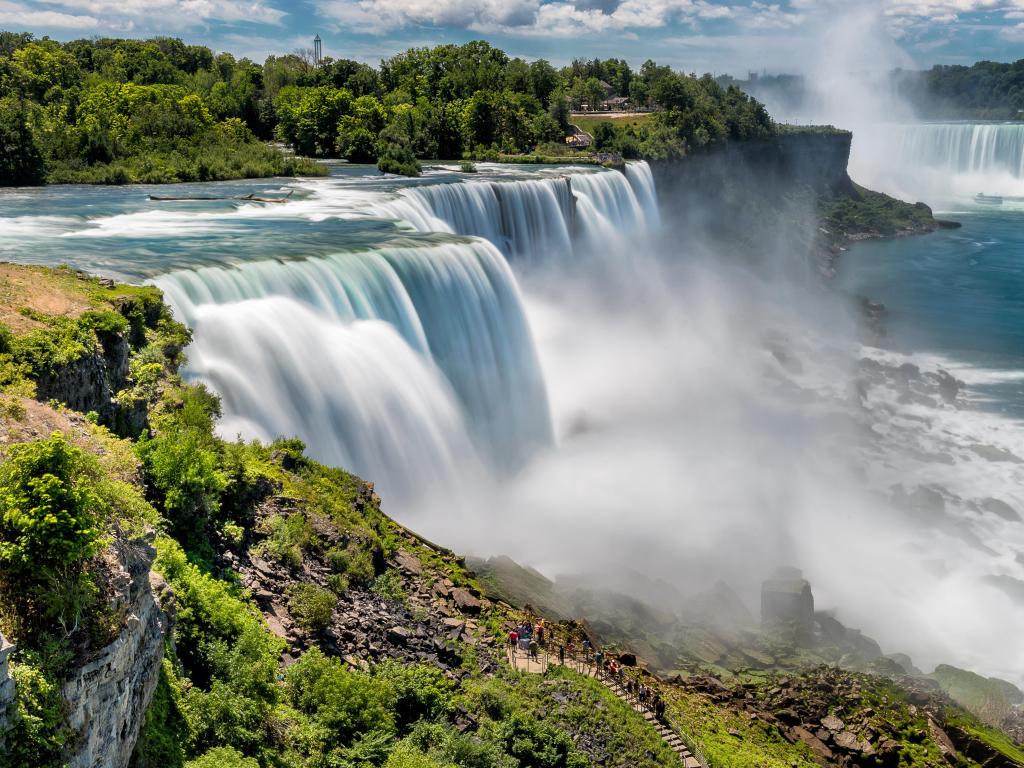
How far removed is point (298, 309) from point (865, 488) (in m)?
20.7

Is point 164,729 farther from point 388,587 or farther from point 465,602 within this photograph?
point 465,602

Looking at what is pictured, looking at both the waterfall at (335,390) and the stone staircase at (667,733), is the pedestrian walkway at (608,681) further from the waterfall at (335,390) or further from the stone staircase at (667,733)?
the waterfall at (335,390)

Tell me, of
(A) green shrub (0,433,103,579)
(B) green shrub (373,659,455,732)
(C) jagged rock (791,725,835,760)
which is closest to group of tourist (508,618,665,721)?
(B) green shrub (373,659,455,732)

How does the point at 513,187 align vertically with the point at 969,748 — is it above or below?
above

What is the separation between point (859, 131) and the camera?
135125 millimetres

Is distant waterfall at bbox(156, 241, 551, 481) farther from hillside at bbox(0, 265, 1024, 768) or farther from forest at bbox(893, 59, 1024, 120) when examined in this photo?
forest at bbox(893, 59, 1024, 120)

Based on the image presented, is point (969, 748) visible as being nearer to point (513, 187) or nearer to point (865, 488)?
point (865, 488)

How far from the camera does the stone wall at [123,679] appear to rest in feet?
26.8

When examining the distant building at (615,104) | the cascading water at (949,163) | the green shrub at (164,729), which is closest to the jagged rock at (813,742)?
the green shrub at (164,729)

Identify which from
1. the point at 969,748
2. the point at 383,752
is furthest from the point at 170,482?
the point at 969,748

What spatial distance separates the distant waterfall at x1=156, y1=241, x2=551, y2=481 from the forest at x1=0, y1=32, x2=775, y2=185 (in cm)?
2534

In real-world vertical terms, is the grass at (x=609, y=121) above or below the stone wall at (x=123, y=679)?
above

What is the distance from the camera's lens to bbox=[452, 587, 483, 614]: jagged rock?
1728cm

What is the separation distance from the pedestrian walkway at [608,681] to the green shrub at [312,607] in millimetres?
3577
